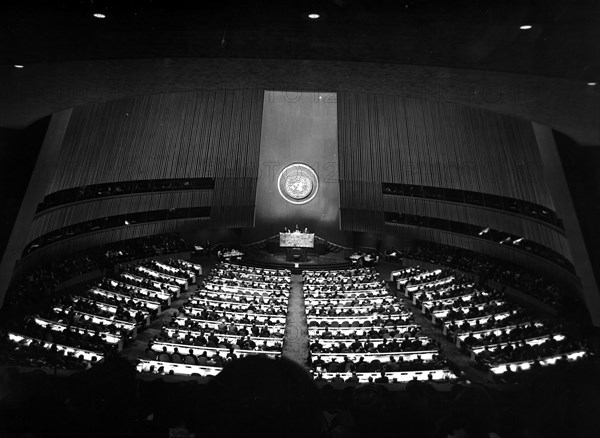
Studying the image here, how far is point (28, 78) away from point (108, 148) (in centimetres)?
1733

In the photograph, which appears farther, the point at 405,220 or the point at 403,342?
the point at 405,220

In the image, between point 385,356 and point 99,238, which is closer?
point 385,356

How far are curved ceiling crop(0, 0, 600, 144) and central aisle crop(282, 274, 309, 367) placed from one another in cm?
748

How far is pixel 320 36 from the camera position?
6.15 meters

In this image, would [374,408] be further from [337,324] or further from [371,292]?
[371,292]

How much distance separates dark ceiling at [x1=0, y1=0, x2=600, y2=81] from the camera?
4.35 m

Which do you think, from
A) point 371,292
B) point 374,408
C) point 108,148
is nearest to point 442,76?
point 374,408

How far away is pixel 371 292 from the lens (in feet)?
69.6

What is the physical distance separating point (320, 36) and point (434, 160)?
21.0 m

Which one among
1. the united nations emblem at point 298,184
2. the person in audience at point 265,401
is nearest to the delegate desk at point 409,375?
the person in audience at point 265,401

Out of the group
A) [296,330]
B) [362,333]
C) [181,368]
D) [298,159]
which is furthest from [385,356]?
[298,159]

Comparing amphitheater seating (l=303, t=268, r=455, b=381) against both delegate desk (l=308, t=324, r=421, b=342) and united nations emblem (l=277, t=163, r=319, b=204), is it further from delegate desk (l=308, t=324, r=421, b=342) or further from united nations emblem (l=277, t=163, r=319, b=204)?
united nations emblem (l=277, t=163, r=319, b=204)

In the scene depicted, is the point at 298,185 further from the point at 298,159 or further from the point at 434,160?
the point at 434,160

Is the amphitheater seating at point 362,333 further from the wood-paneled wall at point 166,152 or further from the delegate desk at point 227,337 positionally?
the wood-paneled wall at point 166,152
